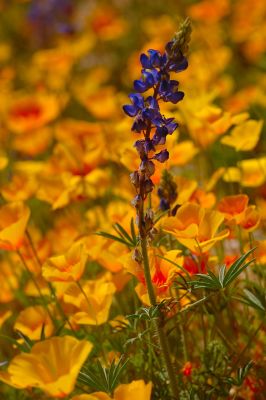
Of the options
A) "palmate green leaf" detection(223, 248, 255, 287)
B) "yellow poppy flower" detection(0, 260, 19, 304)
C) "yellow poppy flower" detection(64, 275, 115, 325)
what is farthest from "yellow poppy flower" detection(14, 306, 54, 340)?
"palmate green leaf" detection(223, 248, 255, 287)

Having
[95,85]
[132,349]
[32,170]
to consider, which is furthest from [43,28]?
Answer: [132,349]

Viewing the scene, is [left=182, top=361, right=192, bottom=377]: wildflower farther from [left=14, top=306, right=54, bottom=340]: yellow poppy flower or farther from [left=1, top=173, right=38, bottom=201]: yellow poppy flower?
[left=1, top=173, right=38, bottom=201]: yellow poppy flower

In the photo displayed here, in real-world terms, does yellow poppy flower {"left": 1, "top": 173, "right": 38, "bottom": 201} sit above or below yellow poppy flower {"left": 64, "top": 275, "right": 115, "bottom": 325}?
above

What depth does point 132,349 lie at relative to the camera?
6.22 ft

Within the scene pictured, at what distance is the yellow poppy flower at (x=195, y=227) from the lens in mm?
1500

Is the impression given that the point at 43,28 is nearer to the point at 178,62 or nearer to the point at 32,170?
the point at 32,170

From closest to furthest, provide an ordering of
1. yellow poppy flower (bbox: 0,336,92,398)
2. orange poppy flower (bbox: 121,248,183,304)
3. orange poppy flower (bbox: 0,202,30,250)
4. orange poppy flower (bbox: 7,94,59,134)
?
1. yellow poppy flower (bbox: 0,336,92,398)
2. orange poppy flower (bbox: 121,248,183,304)
3. orange poppy flower (bbox: 0,202,30,250)
4. orange poppy flower (bbox: 7,94,59,134)

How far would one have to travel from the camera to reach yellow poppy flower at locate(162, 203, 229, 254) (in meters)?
1.50

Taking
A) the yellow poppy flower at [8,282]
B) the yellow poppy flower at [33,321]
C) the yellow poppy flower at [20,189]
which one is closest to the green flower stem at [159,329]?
the yellow poppy flower at [33,321]

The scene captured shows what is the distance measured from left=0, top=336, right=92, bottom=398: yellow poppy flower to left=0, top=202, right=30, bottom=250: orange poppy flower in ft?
1.50

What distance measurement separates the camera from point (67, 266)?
1635 mm

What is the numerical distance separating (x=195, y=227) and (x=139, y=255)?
146 mm

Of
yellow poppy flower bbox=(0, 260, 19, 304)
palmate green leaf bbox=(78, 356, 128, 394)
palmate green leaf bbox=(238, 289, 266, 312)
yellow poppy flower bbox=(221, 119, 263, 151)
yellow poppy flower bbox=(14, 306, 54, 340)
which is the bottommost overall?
palmate green leaf bbox=(78, 356, 128, 394)

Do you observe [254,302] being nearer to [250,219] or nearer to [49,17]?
[250,219]
